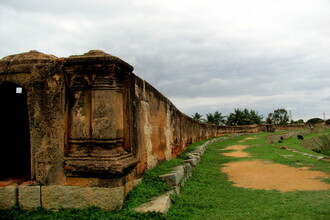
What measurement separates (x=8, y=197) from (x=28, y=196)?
246 millimetres

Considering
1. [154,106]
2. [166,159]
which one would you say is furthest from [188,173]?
[154,106]

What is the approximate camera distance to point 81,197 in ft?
9.89

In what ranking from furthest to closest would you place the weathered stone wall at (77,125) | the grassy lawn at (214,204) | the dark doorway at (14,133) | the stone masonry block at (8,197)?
the dark doorway at (14,133) < the stone masonry block at (8,197) < the weathered stone wall at (77,125) < the grassy lawn at (214,204)

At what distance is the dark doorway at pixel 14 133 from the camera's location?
4312mm

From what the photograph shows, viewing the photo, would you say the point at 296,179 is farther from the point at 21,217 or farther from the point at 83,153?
the point at 21,217

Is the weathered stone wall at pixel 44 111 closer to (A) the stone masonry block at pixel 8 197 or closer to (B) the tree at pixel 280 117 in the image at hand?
(A) the stone masonry block at pixel 8 197

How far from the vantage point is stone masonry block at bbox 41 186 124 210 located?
2.94 meters

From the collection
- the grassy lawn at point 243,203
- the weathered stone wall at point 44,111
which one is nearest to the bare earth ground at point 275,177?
the grassy lawn at point 243,203

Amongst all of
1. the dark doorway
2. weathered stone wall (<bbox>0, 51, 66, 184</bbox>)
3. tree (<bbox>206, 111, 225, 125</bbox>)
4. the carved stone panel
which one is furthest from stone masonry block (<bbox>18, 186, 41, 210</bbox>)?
tree (<bbox>206, 111, 225, 125</bbox>)

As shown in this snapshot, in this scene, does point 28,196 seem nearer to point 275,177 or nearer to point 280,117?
point 275,177

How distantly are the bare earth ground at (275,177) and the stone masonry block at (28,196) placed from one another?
3.48m

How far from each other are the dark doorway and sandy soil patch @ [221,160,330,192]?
3971 mm

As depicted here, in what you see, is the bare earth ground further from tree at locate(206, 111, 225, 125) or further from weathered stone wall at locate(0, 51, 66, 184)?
tree at locate(206, 111, 225, 125)

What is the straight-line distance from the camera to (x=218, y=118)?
42.4 m
